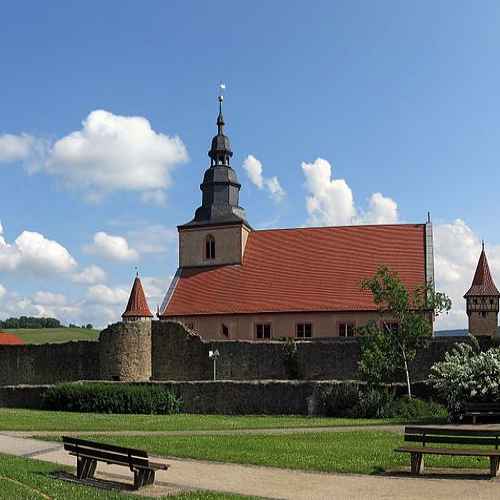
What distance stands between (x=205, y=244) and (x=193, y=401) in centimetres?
2198

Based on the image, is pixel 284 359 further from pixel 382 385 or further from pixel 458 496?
pixel 458 496

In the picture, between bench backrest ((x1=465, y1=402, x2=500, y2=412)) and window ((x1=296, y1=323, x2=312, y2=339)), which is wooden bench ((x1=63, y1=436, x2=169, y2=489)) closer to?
bench backrest ((x1=465, y1=402, x2=500, y2=412))

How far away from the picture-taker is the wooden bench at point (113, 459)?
12992 mm

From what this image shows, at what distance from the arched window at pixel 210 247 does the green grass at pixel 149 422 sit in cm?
2267

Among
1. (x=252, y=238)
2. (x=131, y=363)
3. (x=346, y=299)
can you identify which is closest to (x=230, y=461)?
(x=131, y=363)

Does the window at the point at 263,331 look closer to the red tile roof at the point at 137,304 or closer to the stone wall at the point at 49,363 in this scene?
the red tile roof at the point at 137,304

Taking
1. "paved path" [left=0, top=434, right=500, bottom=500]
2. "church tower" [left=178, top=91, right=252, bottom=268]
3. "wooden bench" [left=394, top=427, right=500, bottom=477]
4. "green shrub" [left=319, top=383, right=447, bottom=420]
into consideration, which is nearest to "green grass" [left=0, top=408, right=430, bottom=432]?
"green shrub" [left=319, top=383, right=447, bottom=420]

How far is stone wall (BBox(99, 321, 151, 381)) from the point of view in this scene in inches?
1453

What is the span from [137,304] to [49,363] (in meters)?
7.54

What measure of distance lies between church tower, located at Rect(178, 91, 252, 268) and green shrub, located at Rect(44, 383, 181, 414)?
1987 cm

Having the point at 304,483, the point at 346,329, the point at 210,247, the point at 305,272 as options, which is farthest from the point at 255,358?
the point at 304,483

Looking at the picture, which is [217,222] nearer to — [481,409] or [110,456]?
[481,409]

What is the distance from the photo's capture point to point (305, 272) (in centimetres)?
4628

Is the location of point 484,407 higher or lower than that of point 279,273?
lower
